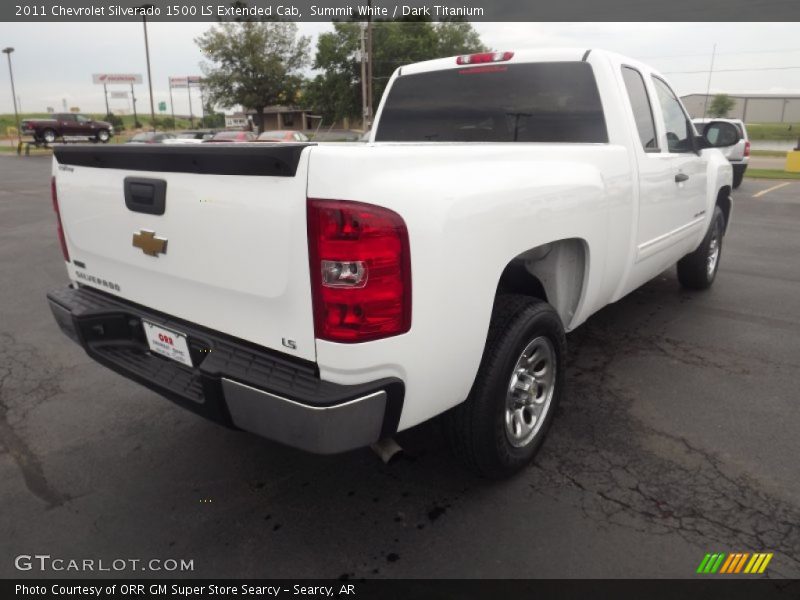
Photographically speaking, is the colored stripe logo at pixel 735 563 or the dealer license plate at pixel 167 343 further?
the dealer license plate at pixel 167 343

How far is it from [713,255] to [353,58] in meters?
50.0

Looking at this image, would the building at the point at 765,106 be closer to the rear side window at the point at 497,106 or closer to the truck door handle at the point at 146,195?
the rear side window at the point at 497,106

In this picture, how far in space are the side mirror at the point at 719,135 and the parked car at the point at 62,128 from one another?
132ft

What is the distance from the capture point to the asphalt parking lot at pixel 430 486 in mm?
2293

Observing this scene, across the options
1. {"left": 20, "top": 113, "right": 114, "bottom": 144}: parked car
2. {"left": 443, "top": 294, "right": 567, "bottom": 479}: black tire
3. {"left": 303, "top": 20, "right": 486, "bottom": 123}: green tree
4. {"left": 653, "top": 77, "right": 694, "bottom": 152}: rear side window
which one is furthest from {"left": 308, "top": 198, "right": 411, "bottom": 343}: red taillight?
{"left": 303, "top": 20, "right": 486, "bottom": 123}: green tree

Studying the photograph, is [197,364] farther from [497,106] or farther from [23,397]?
[497,106]

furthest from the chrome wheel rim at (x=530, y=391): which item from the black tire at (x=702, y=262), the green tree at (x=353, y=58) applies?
the green tree at (x=353, y=58)

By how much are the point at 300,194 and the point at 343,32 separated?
56287 mm

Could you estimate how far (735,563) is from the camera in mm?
2203

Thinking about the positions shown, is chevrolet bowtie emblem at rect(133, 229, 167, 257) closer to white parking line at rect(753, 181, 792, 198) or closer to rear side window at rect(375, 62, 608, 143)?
rear side window at rect(375, 62, 608, 143)

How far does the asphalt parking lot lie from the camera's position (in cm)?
229

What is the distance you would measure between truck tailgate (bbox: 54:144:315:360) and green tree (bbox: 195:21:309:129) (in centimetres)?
4761

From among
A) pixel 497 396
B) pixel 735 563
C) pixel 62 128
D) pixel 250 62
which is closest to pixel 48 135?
pixel 62 128
